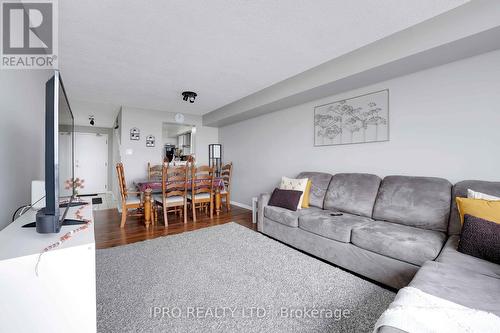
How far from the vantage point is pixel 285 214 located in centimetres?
273

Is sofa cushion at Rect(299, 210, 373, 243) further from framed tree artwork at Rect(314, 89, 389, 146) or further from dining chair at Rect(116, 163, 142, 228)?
dining chair at Rect(116, 163, 142, 228)

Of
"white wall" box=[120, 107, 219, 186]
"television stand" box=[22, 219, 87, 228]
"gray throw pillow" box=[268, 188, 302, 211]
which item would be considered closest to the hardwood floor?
"gray throw pillow" box=[268, 188, 302, 211]

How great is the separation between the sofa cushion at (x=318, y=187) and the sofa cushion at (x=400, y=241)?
0.87 metres

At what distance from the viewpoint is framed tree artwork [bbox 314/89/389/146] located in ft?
8.63

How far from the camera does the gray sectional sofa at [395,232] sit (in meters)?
1.18

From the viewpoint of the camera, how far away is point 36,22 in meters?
1.75

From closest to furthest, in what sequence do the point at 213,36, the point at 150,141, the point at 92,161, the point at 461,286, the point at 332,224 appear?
the point at 461,286, the point at 213,36, the point at 332,224, the point at 150,141, the point at 92,161

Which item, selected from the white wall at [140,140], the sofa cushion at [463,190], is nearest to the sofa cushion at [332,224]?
the sofa cushion at [463,190]

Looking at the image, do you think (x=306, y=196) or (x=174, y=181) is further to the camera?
(x=174, y=181)

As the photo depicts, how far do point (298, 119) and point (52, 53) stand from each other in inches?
130

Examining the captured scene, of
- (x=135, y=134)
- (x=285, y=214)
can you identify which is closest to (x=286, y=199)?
(x=285, y=214)

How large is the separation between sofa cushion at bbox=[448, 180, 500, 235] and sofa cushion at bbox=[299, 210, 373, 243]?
0.66 metres

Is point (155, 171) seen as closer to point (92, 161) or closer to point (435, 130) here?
point (92, 161)

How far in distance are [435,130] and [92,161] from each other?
858 centimetres
